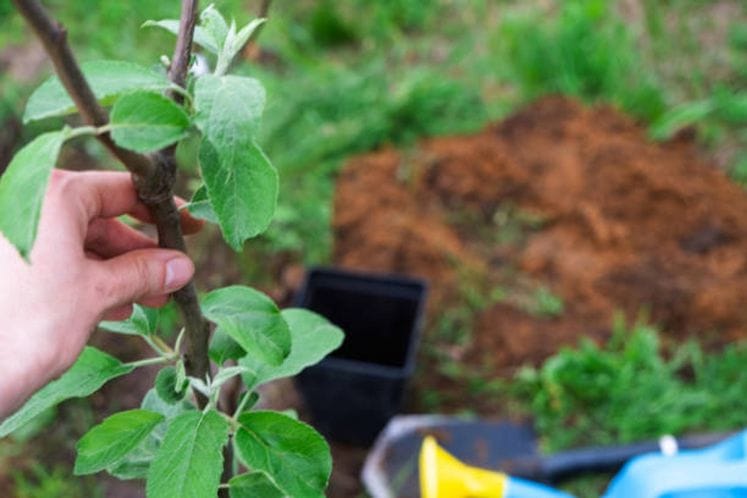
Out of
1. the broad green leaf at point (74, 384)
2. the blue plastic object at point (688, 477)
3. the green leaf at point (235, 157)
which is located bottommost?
the blue plastic object at point (688, 477)

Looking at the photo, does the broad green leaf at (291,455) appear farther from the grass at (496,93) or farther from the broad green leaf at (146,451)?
the grass at (496,93)

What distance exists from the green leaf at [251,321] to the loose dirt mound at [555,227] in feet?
4.70

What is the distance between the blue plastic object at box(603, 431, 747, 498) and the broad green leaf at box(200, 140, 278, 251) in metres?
0.85

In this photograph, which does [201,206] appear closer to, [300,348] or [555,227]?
[300,348]

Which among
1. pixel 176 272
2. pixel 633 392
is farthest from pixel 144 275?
pixel 633 392

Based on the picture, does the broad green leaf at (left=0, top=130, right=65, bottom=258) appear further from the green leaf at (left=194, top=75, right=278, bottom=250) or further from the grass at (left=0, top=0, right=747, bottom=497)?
the grass at (left=0, top=0, right=747, bottom=497)

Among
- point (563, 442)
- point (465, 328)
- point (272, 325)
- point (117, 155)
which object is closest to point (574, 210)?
point (465, 328)

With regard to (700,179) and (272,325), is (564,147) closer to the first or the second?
(700,179)

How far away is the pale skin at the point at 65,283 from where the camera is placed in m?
0.69

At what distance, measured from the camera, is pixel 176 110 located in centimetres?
61

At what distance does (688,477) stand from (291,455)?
2.24 feet

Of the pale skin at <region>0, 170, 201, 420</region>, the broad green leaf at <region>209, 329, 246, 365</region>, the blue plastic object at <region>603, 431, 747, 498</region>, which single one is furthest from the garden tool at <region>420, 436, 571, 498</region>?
the pale skin at <region>0, 170, 201, 420</region>

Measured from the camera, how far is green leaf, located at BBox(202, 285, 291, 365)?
0.74 metres

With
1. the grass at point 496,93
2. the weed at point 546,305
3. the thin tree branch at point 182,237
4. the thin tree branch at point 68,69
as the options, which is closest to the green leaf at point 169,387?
the thin tree branch at point 182,237
